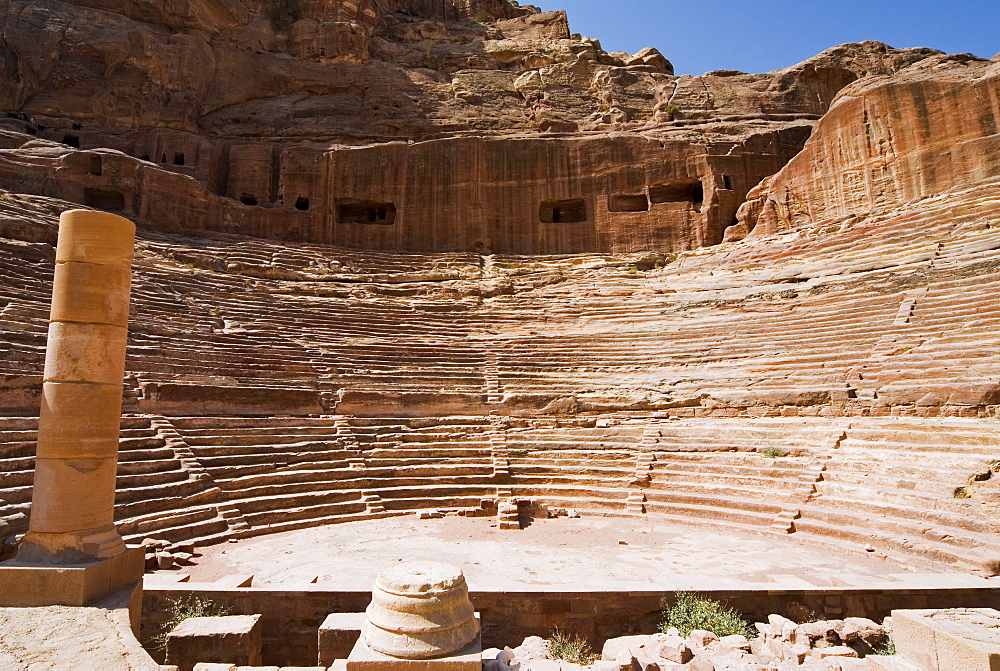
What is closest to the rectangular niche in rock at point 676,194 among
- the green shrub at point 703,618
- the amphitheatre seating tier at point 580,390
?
the amphitheatre seating tier at point 580,390

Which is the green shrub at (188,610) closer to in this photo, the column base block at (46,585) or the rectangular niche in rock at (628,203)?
the column base block at (46,585)

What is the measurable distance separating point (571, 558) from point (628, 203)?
16346mm

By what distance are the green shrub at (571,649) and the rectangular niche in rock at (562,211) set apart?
17857mm

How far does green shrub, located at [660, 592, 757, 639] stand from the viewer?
4848mm

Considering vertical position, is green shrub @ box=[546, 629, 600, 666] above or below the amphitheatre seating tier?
below

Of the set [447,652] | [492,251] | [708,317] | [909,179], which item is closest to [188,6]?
[492,251]

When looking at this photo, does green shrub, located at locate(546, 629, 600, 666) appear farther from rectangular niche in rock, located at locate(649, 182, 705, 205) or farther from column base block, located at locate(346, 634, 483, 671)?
rectangular niche in rock, located at locate(649, 182, 705, 205)

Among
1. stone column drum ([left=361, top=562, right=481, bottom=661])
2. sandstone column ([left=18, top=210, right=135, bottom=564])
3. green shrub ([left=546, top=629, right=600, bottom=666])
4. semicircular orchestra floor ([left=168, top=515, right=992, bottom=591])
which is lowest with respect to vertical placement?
green shrub ([left=546, top=629, right=600, bottom=666])

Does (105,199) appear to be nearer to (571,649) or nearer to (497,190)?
(497,190)

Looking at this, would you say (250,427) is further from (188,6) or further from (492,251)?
(188,6)

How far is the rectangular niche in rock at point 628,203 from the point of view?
69.4 feet

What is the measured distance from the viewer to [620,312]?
16.3 metres

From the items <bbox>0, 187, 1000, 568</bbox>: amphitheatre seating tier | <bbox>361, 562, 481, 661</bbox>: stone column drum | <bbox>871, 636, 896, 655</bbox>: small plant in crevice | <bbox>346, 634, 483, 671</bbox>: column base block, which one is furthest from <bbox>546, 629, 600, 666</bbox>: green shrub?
<bbox>0, 187, 1000, 568</bbox>: amphitheatre seating tier

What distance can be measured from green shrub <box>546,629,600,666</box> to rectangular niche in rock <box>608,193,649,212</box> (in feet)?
58.5
